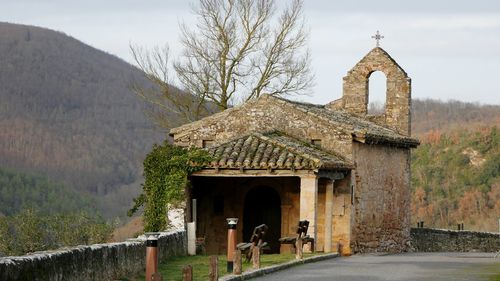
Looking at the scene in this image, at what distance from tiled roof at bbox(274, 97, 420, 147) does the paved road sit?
6869 millimetres

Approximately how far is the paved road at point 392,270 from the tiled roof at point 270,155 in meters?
4.04

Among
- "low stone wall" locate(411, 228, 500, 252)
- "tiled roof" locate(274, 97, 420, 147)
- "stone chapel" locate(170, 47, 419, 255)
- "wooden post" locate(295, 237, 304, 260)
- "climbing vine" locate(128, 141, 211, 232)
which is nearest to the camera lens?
"wooden post" locate(295, 237, 304, 260)

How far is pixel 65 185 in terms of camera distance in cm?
10931

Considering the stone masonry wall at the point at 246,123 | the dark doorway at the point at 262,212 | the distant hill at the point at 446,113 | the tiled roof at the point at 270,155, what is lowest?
the dark doorway at the point at 262,212

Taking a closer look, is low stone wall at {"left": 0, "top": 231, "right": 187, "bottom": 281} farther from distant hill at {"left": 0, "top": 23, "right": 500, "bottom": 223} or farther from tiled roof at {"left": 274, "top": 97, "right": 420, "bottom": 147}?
distant hill at {"left": 0, "top": 23, "right": 500, "bottom": 223}

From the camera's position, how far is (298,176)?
31.2 meters

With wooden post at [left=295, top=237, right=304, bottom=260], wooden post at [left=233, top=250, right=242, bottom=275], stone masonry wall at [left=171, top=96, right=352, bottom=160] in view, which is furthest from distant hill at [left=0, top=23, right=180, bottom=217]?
wooden post at [left=233, top=250, right=242, bottom=275]

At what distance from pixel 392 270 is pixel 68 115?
111 metres

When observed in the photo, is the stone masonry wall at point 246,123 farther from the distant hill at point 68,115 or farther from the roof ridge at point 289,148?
the distant hill at point 68,115

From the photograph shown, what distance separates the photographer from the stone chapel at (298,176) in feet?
102

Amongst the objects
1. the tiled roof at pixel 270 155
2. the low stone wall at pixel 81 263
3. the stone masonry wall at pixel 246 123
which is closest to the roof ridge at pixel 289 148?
the tiled roof at pixel 270 155

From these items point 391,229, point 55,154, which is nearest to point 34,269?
point 391,229

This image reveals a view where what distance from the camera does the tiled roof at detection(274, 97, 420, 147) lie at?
110ft

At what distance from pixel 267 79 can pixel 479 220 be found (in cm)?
2149
